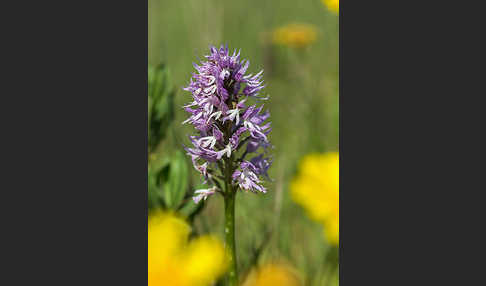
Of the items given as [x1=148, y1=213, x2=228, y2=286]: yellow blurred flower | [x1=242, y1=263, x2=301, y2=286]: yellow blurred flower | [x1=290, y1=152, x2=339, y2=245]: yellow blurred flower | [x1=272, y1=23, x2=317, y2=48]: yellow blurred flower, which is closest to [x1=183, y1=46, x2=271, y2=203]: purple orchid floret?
[x1=148, y1=213, x2=228, y2=286]: yellow blurred flower

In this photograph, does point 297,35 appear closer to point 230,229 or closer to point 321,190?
point 321,190

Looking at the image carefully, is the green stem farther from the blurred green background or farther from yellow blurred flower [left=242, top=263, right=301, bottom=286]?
the blurred green background

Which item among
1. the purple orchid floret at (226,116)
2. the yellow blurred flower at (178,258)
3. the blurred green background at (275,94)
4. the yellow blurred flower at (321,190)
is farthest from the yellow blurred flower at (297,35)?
the yellow blurred flower at (178,258)

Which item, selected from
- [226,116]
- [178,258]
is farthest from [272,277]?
[226,116]

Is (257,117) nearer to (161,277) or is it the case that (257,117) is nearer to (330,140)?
(161,277)

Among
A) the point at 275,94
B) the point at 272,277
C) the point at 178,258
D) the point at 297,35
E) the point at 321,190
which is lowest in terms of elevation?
the point at 272,277

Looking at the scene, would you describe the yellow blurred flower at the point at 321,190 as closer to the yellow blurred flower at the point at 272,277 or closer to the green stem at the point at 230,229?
the yellow blurred flower at the point at 272,277
